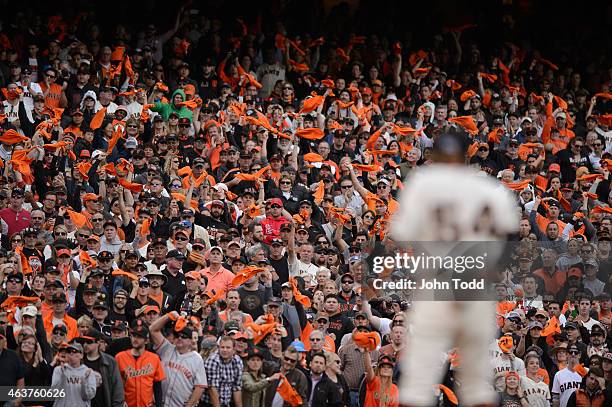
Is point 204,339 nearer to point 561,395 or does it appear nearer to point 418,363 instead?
point 561,395

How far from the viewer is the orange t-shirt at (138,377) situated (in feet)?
39.2

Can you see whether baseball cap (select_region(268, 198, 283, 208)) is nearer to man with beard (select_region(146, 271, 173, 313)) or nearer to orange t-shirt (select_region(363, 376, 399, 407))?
man with beard (select_region(146, 271, 173, 313))

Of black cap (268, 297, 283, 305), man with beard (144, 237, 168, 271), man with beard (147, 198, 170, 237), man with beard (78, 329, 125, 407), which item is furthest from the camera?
man with beard (147, 198, 170, 237)

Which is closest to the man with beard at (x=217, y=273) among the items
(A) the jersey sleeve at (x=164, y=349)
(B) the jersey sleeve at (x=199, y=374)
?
(A) the jersey sleeve at (x=164, y=349)

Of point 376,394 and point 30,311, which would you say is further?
point 376,394

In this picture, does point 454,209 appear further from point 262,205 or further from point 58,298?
point 262,205

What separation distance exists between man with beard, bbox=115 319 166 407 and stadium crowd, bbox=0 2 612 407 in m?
0.02

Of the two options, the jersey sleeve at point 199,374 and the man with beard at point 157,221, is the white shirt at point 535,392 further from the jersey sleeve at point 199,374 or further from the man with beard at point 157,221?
the man with beard at point 157,221

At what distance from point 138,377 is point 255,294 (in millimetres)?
1840

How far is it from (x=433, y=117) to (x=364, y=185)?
3172 millimetres

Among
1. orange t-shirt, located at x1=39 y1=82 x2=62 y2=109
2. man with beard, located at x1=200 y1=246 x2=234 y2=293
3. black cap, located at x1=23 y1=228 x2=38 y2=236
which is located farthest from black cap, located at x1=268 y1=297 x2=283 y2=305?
orange t-shirt, located at x1=39 y1=82 x2=62 y2=109

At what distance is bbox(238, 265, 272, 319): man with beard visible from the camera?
1323cm

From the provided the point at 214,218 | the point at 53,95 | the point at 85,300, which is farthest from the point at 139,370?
the point at 53,95

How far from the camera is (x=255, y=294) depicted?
13.4 m
